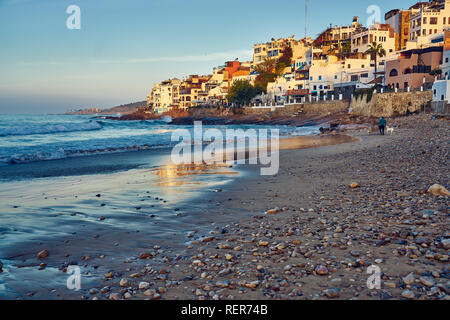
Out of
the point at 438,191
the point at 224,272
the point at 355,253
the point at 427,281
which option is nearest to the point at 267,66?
the point at 438,191

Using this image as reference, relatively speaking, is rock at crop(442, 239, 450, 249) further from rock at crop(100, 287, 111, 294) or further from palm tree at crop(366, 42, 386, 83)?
palm tree at crop(366, 42, 386, 83)

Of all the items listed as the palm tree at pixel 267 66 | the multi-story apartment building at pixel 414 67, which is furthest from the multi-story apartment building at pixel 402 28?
the palm tree at pixel 267 66

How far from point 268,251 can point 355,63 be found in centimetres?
8346

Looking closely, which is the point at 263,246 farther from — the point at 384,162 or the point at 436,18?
the point at 436,18

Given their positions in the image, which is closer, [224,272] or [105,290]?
[105,290]

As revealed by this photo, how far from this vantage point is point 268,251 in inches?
219

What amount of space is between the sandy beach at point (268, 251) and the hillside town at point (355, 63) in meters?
39.1

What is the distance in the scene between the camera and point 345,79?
255 feet

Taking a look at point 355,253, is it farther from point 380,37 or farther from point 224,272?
point 380,37

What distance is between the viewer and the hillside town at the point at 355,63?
54969 mm

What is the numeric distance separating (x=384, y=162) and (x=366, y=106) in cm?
4406

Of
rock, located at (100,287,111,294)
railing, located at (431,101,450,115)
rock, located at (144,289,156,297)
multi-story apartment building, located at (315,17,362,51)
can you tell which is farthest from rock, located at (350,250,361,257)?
multi-story apartment building, located at (315,17,362,51)

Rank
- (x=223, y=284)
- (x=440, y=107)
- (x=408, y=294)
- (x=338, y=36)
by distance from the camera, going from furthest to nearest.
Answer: (x=338, y=36) < (x=440, y=107) < (x=223, y=284) < (x=408, y=294)
